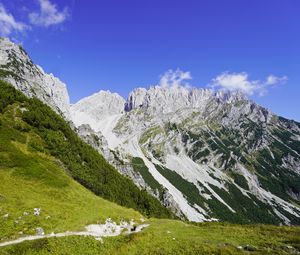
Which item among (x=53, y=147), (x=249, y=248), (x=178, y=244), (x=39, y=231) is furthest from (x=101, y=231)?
(x=53, y=147)

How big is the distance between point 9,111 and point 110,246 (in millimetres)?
57814

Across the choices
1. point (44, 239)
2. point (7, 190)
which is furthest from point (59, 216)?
point (7, 190)

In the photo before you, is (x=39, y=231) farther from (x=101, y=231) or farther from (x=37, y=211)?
(x=101, y=231)

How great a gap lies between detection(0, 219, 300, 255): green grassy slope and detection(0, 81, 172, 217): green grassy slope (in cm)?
2294

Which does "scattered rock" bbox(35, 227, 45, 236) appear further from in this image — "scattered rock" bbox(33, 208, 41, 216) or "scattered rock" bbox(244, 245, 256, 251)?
"scattered rock" bbox(244, 245, 256, 251)

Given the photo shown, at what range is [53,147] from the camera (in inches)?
3083

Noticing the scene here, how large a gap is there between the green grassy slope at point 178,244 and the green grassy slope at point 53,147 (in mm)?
22937

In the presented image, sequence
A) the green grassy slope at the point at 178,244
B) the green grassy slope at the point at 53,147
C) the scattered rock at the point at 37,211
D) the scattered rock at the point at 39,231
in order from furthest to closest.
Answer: the green grassy slope at the point at 53,147, the scattered rock at the point at 37,211, the scattered rock at the point at 39,231, the green grassy slope at the point at 178,244

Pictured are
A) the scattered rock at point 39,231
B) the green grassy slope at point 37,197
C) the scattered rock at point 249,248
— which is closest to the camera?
the scattered rock at point 249,248

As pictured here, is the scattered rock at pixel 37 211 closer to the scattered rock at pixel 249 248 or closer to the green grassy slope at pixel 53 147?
the green grassy slope at pixel 53 147

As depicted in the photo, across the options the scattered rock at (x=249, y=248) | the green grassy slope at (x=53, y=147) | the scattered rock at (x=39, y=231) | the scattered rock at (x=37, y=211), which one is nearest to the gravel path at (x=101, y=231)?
the scattered rock at (x=39, y=231)

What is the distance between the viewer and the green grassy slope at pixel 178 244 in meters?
34.3

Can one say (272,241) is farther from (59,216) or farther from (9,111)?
(9,111)

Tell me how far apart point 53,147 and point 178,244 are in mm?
50004
